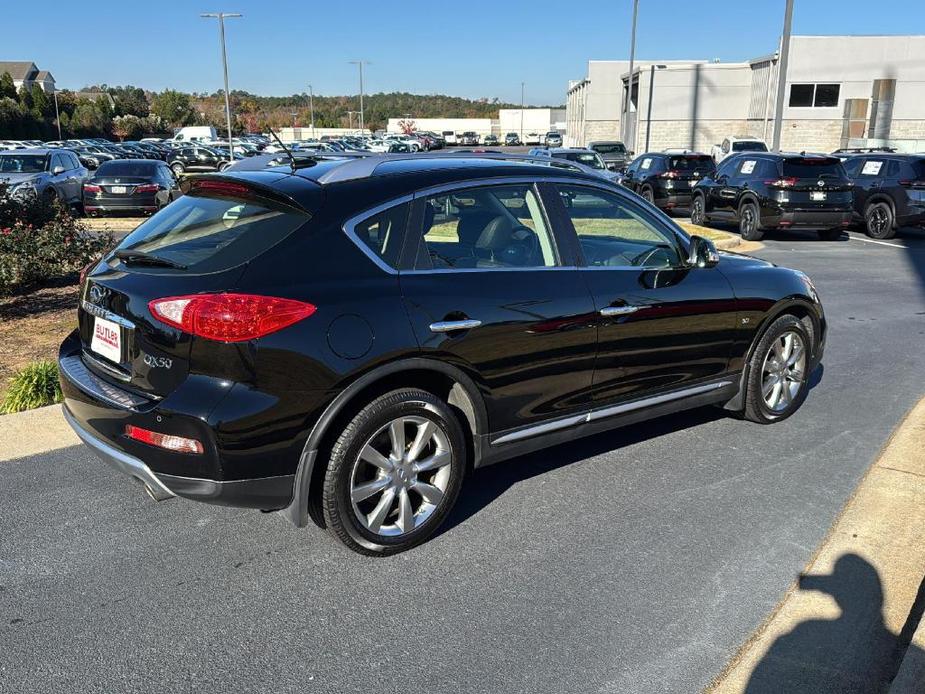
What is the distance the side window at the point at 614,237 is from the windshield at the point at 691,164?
1676cm

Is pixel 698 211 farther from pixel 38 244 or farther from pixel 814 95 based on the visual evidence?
pixel 814 95

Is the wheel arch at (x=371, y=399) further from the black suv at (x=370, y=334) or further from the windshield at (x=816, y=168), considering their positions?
the windshield at (x=816, y=168)

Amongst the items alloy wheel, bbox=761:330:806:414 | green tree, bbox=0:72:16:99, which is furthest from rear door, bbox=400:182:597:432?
green tree, bbox=0:72:16:99

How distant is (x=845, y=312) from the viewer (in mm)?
9305

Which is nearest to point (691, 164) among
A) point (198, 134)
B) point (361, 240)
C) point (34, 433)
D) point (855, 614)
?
point (34, 433)

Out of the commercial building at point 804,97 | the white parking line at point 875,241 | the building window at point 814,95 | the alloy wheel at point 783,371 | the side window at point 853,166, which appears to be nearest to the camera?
the alloy wheel at point 783,371

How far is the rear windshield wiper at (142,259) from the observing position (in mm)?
3508

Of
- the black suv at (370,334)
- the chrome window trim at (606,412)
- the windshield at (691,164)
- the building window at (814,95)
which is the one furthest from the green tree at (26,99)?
the chrome window trim at (606,412)

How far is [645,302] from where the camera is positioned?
4.45m

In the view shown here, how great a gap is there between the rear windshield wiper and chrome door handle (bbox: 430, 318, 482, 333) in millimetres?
1078

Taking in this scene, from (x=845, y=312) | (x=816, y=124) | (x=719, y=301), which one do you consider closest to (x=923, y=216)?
(x=845, y=312)

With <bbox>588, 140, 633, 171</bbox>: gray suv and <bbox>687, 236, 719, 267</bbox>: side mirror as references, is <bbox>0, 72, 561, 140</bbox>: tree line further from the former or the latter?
<bbox>687, 236, 719, 267</bbox>: side mirror

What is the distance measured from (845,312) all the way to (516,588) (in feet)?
23.8

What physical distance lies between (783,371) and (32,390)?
16.6 feet
